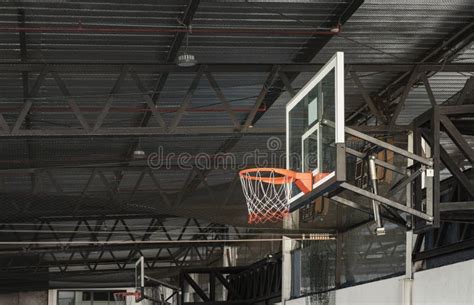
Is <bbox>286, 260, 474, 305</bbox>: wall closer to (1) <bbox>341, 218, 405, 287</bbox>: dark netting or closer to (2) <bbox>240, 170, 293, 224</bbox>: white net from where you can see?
(1) <bbox>341, 218, 405, 287</bbox>: dark netting

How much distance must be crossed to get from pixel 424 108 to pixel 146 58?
6.13m

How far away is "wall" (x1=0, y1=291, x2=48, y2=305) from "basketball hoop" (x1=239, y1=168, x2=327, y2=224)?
23.6m

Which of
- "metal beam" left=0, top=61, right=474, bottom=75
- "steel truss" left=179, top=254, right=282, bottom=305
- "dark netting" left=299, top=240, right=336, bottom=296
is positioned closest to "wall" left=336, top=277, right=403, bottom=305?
"dark netting" left=299, top=240, right=336, bottom=296

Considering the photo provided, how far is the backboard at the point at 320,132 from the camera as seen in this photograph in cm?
904

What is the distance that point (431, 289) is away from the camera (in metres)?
11.5

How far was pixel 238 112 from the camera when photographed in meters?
15.8

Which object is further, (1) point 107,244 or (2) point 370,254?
(1) point 107,244

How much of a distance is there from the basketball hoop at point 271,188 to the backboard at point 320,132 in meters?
0.15

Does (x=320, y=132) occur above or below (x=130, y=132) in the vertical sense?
below

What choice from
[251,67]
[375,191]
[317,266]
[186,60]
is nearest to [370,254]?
[317,266]

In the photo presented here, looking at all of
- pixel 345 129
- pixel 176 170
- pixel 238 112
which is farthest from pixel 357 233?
pixel 345 129

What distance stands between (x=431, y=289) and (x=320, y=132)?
340 centimetres

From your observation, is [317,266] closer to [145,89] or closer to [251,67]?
[251,67]

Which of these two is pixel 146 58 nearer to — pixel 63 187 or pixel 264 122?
pixel 264 122
